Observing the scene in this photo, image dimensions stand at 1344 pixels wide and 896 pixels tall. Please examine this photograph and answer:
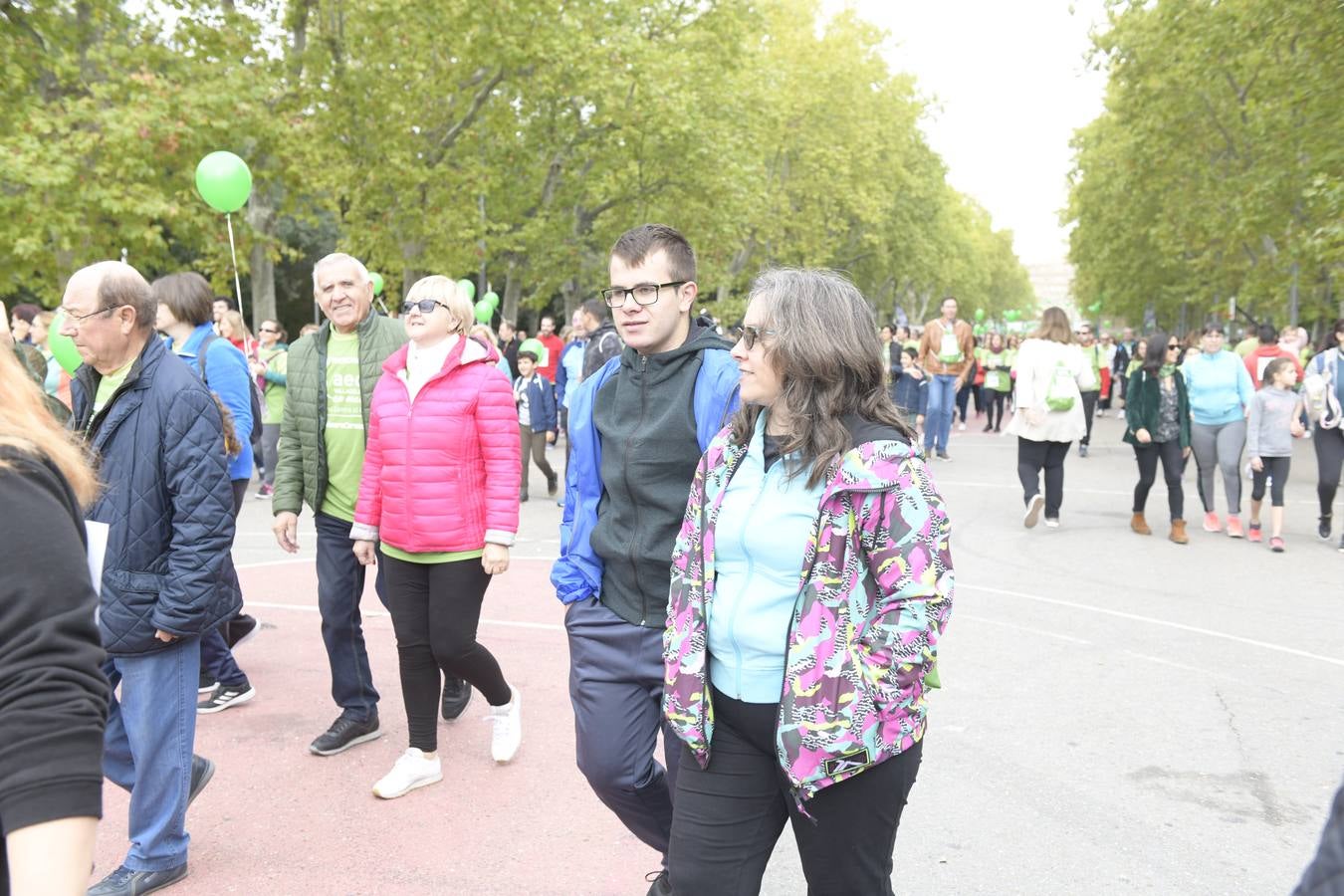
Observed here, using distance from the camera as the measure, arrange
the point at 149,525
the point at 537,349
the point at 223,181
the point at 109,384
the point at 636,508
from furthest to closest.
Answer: the point at 537,349 < the point at 223,181 < the point at 109,384 < the point at 149,525 < the point at 636,508

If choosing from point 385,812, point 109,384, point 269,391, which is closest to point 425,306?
point 109,384

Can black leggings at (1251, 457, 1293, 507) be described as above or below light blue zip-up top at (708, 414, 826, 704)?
below

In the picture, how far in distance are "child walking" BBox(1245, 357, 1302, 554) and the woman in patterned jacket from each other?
29.2 ft

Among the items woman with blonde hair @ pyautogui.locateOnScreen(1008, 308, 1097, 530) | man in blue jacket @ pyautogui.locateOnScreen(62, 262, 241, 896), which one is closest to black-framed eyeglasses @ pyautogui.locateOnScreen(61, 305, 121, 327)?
man in blue jacket @ pyautogui.locateOnScreen(62, 262, 241, 896)

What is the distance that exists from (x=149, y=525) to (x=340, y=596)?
4.56 feet

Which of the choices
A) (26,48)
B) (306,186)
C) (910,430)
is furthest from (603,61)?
(910,430)

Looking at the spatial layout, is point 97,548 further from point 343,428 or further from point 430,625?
point 343,428

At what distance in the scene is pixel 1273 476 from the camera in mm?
10305

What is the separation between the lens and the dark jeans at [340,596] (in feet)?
15.8

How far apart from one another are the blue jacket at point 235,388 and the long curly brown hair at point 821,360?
13.5 feet

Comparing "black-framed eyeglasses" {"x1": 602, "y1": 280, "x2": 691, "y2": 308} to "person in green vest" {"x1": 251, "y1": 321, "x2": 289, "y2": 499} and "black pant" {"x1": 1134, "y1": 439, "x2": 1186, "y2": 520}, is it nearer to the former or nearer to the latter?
"person in green vest" {"x1": 251, "y1": 321, "x2": 289, "y2": 499}

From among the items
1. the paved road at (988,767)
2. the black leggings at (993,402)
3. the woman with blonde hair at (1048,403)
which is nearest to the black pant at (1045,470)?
the woman with blonde hair at (1048,403)

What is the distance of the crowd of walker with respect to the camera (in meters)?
1.52

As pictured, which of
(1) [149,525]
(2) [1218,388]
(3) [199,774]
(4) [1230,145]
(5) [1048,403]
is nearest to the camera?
(1) [149,525]
